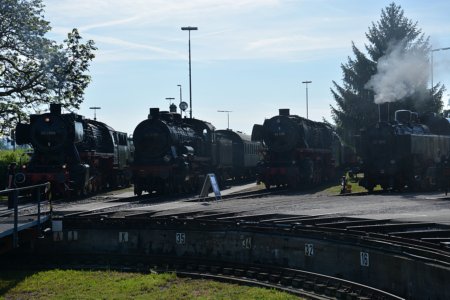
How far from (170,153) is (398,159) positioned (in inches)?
409

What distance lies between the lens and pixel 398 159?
3031 cm

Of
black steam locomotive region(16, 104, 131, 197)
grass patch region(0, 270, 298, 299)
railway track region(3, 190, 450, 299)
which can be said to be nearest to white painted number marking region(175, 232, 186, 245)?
railway track region(3, 190, 450, 299)

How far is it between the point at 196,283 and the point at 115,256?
13.1ft

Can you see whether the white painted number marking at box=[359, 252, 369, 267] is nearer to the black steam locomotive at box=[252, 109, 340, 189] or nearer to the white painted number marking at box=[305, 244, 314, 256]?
the white painted number marking at box=[305, 244, 314, 256]

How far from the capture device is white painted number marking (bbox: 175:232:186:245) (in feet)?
54.2

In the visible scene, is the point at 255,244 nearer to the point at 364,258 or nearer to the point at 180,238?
the point at 180,238

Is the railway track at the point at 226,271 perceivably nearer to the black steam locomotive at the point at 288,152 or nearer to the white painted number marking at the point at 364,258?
the white painted number marking at the point at 364,258

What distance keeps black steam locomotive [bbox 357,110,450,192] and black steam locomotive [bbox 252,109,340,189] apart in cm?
376

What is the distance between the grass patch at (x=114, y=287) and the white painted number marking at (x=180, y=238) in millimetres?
2193

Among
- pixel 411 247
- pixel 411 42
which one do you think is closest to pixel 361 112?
pixel 411 42

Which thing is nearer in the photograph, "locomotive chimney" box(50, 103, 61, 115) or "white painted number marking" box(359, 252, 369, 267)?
"white painted number marking" box(359, 252, 369, 267)

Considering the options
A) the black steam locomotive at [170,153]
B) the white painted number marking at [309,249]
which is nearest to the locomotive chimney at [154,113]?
the black steam locomotive at [170,153]

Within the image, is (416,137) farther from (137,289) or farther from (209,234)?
(137,289)

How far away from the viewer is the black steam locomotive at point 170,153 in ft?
98.6
